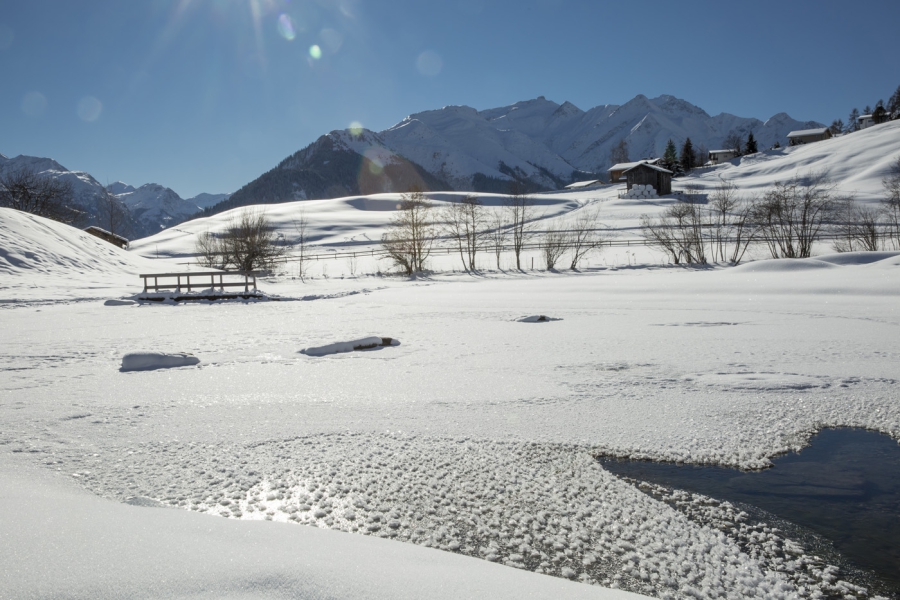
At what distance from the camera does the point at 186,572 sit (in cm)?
223

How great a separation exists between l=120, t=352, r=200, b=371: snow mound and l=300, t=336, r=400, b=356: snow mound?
6.14 ft

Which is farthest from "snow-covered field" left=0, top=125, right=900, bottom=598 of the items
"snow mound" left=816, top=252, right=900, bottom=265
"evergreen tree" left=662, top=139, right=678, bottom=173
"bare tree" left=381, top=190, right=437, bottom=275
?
"evergreen tree" left=662, top=139, right=678, bottom=173

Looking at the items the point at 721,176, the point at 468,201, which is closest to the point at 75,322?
the point at 468,201

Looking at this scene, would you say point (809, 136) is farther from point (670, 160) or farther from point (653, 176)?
point (653, 176)

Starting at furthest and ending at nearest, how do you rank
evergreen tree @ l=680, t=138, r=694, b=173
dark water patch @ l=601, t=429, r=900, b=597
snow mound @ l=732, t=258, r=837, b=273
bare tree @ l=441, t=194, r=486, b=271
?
evergreen tree @ l=680, t=138, r=694, b=173 → bare tree @ l=441, t=194, r=486, b=271 → snow mound @ l=732, t=258, r=837, b=273 → dark water patch @ l=601, t=429, r=900, b=597

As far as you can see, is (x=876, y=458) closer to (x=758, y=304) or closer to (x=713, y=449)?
(x=713, y=449)

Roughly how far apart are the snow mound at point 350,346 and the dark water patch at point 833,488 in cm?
549

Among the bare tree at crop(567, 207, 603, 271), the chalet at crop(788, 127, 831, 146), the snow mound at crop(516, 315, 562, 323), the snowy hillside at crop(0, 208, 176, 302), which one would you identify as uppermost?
the chalet at crop(788, 127, 831, 146)

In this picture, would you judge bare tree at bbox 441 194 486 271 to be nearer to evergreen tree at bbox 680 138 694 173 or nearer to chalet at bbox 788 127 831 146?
evergreen tree at bbox 680 138 694 173

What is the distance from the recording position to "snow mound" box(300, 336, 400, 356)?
8.54 m

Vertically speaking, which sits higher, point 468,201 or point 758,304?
point 468,201

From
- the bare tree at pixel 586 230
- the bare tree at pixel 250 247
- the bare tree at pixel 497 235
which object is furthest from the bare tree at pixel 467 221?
the bare tree at pixel 250 247

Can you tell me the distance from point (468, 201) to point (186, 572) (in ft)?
116

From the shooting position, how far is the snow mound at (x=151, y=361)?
731cm
